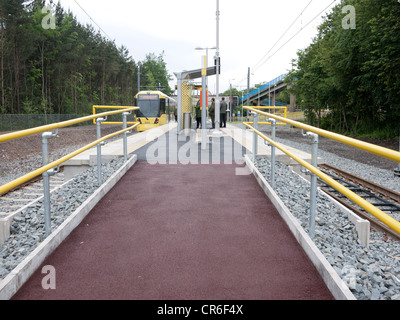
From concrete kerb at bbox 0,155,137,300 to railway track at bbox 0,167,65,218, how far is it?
3.76 metres

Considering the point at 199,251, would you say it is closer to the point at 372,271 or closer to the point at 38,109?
the point at 372,271

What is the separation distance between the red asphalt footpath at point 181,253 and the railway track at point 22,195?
4172 mm

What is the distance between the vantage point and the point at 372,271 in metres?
3.55

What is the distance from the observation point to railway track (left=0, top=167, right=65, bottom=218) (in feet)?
28.5

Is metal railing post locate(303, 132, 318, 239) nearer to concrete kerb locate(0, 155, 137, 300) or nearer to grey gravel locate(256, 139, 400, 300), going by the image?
grey gravel locate(256, 139, 400, 300)

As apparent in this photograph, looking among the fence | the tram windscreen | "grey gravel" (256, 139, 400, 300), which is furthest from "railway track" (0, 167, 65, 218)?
the fence

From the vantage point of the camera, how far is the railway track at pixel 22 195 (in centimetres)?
870

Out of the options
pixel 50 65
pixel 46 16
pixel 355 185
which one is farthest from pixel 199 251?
pixel 50 65

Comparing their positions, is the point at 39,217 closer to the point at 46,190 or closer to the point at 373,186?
the point at 46,190

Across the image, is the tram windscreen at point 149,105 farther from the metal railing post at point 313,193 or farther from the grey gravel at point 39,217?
the metal railing post at point 313,193

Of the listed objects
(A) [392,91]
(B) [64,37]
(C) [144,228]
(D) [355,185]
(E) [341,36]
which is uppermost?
(B) [64,37]

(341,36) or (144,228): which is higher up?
(341,36)

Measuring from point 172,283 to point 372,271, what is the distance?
1.84 metres

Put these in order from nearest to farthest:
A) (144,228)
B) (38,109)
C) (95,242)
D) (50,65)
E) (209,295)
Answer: (209,295)
(95,242)
(144,228)
(38,109)
(50,65)
